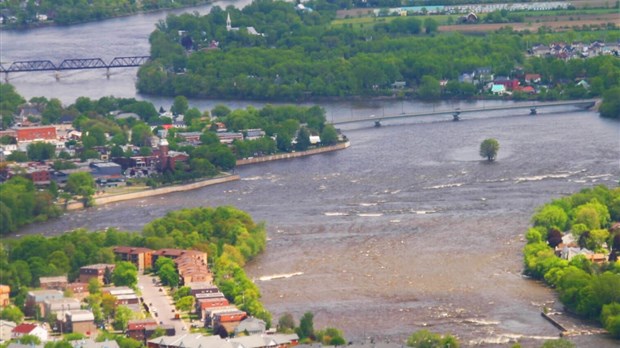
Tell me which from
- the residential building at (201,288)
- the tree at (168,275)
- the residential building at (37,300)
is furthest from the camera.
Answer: the tree at (168,275)

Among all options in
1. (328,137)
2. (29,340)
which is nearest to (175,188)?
(328,137)

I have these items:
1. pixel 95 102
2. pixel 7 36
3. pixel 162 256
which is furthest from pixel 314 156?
pixel 7 36

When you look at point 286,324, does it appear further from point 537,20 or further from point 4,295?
point 537,20

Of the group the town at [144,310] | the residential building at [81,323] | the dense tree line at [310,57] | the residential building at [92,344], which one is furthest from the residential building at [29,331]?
the dense tree line at [310,57]

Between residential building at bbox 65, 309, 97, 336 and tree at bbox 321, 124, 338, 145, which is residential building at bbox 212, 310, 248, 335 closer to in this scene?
residential building at bbox 65, 309, 97, 336

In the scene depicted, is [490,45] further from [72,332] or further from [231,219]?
[72,332]

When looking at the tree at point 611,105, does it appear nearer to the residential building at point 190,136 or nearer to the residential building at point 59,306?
the residential building at point 190,136
